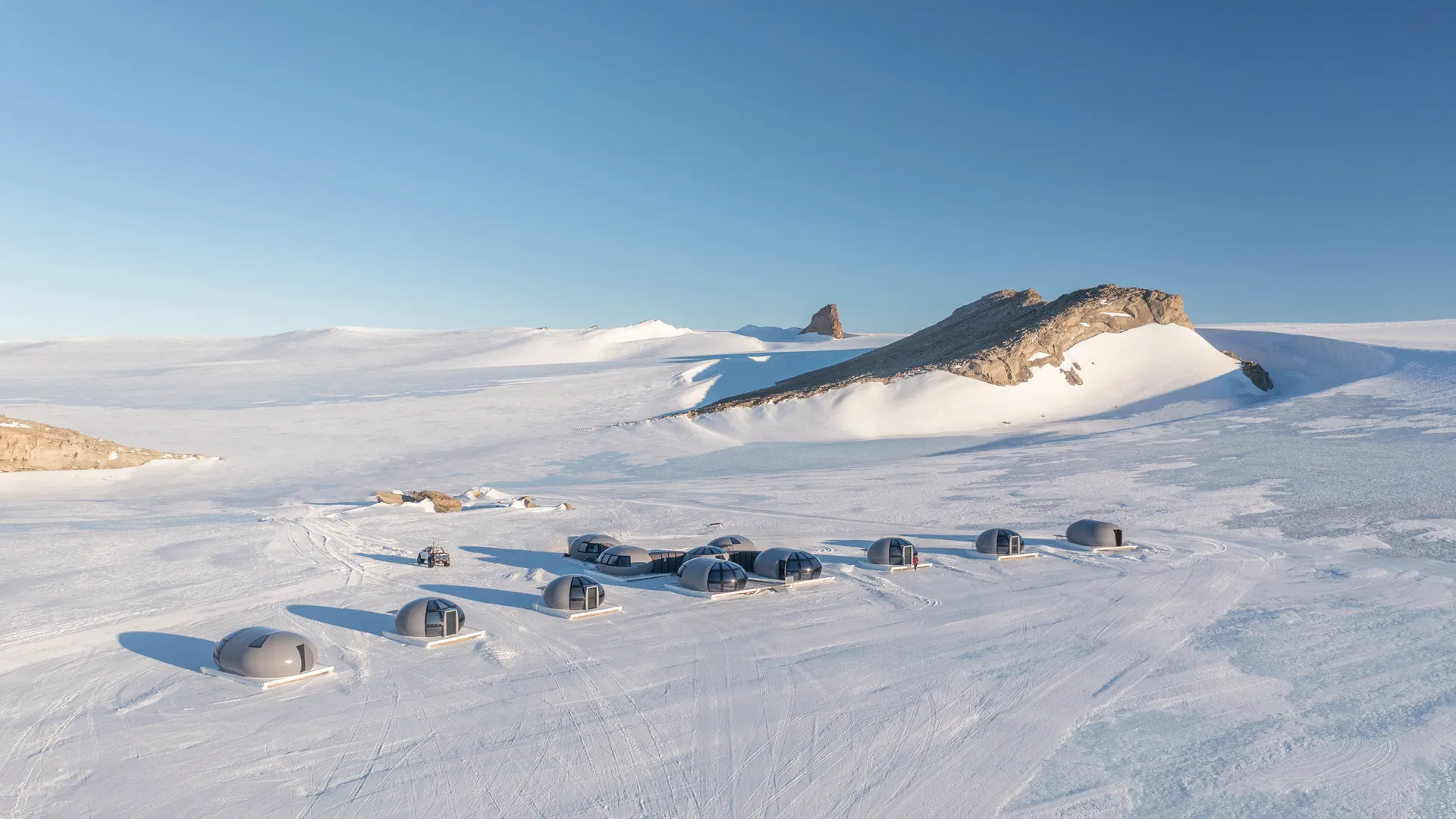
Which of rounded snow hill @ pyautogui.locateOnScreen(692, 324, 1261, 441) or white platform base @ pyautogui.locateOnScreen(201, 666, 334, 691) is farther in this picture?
rounded snow hill @ pyautogui.locateOnScreen(692, 324, 1261, 441)

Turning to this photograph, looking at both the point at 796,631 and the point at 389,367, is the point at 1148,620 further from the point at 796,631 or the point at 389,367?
the point at 389,367

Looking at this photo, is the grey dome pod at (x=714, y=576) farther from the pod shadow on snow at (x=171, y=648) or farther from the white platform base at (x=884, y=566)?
the pod shadow on snow at (x=171, y=648)

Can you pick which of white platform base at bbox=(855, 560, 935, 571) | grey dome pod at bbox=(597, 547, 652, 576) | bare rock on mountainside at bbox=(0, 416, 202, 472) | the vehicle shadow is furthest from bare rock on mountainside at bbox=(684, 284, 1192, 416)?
bare rock on mountainside at bbox=(0, 416, 202, 472)

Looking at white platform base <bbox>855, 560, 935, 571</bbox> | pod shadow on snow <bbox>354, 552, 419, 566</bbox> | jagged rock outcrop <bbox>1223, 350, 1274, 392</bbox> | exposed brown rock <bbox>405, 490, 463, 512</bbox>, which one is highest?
jagged rock outcrop <bbox>1223, 350, 1274, 392</bbox>

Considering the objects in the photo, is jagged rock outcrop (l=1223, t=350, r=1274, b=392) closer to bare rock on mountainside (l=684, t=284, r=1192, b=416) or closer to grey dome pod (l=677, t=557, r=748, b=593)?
bare rock on mountainside (l=684, t=284, r=1192, b=416)

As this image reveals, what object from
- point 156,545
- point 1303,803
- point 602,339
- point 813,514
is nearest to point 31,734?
point 156,545

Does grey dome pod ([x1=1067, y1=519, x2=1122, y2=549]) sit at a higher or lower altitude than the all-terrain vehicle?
lower
